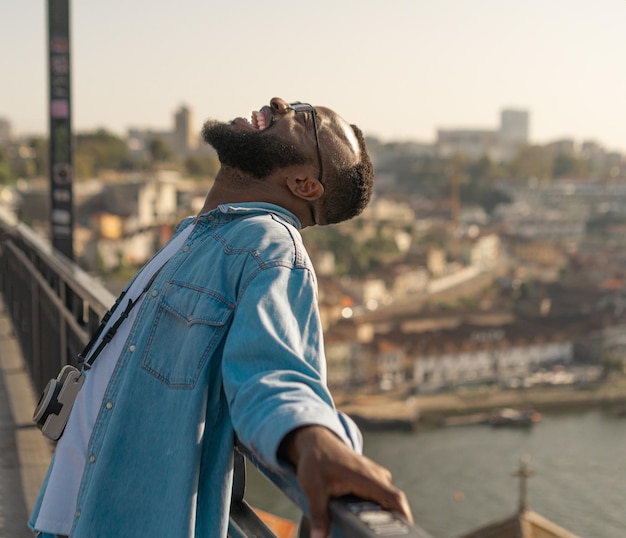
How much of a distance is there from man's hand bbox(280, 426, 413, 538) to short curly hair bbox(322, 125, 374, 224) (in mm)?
288

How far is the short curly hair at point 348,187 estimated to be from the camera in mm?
808

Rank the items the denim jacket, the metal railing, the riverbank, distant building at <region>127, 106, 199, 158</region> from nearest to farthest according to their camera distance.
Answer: the metal railing → the denim jacket → the riverbank → distant building at <region>127, 106, 199, 158</region>

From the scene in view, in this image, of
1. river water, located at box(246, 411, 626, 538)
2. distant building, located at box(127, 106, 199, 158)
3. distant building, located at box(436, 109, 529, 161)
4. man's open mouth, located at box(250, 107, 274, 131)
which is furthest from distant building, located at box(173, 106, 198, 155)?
man's open mouth, located at box(250, 107, 274, 131)

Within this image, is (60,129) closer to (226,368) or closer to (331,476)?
(226,368)

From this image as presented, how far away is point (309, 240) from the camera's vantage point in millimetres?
48719

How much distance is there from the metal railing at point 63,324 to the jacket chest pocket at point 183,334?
7 centimetres

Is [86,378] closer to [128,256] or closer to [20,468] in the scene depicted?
[20,468]

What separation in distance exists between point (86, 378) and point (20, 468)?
1044mm

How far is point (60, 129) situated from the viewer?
2.58 meters

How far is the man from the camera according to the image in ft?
1.91

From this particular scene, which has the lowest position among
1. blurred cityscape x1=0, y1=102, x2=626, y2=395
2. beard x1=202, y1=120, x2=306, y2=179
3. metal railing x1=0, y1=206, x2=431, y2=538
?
blurred cityscape x1=0, y1=102, x2=626, y2=395

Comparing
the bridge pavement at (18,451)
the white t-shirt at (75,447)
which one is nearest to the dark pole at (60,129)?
the bridge pavement at (18,451)

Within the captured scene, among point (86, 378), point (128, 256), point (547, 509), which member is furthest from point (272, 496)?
point (86, 378)

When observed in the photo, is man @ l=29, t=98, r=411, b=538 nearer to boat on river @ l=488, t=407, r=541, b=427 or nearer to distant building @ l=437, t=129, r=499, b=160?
boat on river @ l=488, t=407, r=541, b=427
